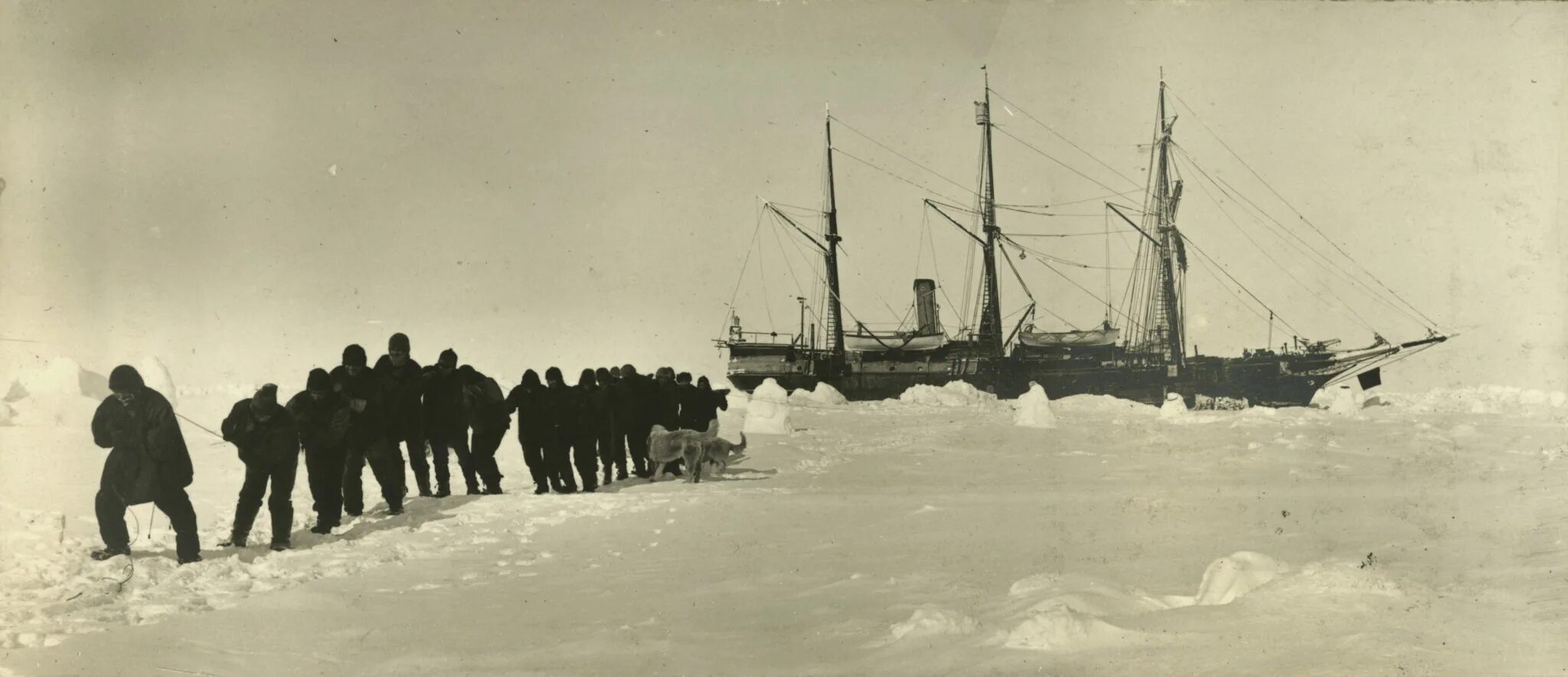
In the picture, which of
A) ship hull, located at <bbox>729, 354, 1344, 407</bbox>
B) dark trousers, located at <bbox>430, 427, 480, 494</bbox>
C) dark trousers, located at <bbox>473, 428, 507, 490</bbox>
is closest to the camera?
dark trousers, located at <bbox>430, 427, 480, 494</bbox>

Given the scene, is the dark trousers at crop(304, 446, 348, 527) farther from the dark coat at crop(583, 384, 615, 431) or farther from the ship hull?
the ship hull

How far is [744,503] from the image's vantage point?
1020 centimetres

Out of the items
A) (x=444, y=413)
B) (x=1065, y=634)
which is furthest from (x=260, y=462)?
(x=1065, y=634)

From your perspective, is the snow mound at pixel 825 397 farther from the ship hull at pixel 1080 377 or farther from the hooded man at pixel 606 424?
the hooded man at pixel 606 424

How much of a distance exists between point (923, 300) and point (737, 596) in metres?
43.7

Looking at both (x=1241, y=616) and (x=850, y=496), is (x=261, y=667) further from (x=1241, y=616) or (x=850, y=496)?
(x=850, y=496)

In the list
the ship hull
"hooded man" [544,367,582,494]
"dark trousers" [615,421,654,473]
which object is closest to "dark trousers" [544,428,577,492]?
"hooded man" [544,367,582,494]

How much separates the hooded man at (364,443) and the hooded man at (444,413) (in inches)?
37.6

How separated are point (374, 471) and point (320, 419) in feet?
3.24

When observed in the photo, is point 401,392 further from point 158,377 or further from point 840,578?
point 158,377

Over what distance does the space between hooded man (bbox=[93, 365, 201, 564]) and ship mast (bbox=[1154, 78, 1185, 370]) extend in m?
26.2

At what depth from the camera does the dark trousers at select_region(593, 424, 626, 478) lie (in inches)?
520

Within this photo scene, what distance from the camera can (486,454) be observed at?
38.3 feet

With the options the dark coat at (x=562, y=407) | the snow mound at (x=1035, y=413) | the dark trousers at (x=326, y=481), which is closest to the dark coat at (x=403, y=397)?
the dark trousers at (x=326, y=481)
